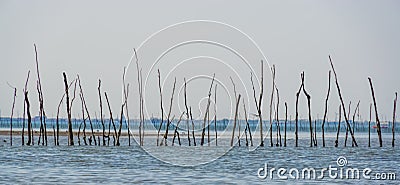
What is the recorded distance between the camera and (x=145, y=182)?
20812 mm

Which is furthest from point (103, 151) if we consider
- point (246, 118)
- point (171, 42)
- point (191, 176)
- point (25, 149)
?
point (191, 176)

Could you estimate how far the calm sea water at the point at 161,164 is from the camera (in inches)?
851

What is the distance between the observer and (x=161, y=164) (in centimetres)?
2750

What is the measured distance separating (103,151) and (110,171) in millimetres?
10631

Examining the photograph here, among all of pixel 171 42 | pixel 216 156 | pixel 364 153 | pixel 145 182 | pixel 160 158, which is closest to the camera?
pixel 145 182

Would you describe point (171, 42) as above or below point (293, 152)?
above

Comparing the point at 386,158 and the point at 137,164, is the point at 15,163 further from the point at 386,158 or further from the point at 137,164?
the point at 386,158

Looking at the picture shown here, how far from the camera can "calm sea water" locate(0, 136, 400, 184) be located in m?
21.6

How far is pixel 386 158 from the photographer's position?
31.2 meters

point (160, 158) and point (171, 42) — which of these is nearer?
point (171, 42)

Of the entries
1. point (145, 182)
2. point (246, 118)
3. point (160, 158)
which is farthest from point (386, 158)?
point (145, 182)

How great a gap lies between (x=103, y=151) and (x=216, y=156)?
5273 millimetres

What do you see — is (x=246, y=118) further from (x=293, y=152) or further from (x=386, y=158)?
(x=386, y=158)

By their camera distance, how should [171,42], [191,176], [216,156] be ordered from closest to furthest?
[191,176]
[171,42]
[216,156]
